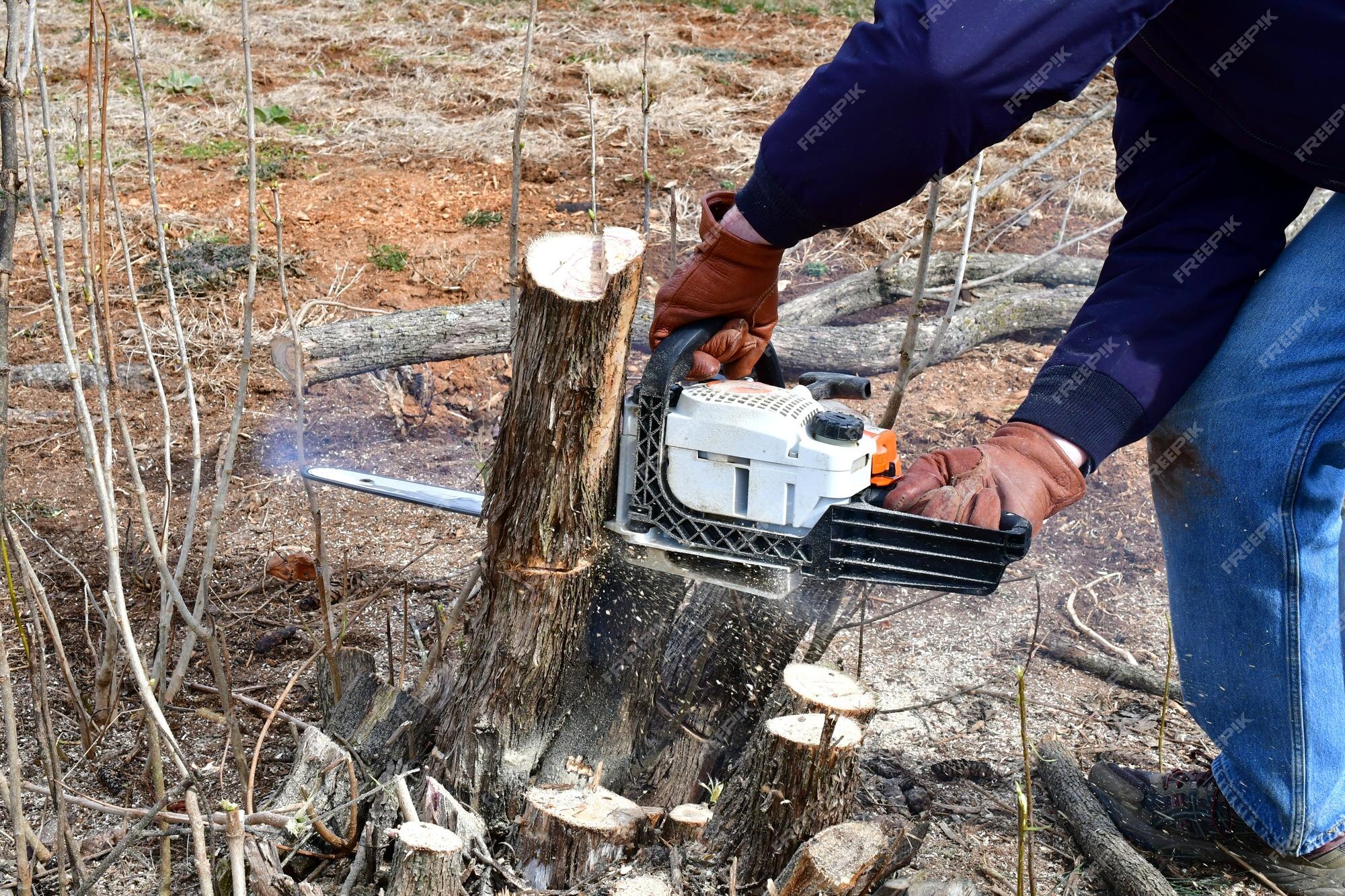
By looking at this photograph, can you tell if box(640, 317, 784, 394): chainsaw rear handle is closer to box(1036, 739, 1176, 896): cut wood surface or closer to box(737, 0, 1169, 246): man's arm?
box(737, 0, 1169, 246): man's arm

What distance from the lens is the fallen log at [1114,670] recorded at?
2701 mm

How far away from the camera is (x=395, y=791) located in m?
1.92

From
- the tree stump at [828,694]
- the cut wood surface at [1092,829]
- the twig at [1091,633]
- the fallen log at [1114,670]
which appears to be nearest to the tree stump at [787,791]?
the tree stump at [828,694]

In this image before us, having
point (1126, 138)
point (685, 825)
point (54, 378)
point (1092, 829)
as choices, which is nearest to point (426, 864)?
point (685, 825)

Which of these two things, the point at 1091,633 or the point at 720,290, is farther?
the point at 1091,633

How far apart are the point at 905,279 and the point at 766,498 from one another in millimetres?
3335

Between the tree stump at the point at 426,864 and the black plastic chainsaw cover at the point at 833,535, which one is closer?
the tree stump at the point at 426,864

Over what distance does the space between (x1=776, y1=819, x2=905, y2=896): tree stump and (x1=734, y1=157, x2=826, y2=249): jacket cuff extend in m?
1.00

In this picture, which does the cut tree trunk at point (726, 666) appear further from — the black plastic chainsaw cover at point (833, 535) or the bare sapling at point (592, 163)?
the bare sapling at point (592, 163)

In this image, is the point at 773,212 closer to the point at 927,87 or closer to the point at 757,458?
the point at 927,87

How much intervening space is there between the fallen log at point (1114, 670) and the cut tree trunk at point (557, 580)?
1.33m

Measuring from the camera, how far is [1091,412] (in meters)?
1.95

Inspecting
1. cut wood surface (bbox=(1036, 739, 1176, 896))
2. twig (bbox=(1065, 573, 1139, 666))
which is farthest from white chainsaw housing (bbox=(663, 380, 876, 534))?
twig (bbox=(1065, 573, 1139, 666))

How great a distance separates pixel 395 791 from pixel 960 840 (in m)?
1.15
